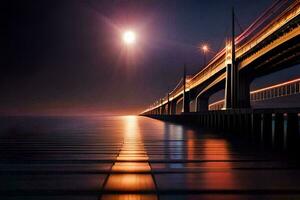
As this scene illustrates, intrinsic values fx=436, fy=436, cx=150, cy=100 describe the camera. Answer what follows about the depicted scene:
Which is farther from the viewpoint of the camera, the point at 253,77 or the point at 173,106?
the point at 173,106

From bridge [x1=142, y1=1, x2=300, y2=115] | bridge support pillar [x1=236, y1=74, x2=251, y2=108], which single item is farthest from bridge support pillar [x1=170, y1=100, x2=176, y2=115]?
bridge support pillar [x1=236, y1=74, x2=251, y2=108]

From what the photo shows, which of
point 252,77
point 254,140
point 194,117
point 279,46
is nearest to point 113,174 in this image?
point 254,140

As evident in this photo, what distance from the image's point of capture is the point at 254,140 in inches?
619

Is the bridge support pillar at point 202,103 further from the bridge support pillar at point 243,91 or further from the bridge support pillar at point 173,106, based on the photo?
the bridge support pillar at point 243,91

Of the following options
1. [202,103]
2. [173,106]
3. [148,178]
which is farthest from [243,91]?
[173,106]

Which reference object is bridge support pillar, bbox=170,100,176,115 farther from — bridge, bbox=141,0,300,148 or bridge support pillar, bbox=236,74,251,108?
bridge support pillar, bbox=236,74,251,108

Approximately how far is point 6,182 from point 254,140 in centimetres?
1103

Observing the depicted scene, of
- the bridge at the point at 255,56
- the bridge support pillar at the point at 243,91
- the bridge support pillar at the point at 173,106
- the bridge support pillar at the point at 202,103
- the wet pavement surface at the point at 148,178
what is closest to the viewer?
the wet pavement surface at the point at 148,178

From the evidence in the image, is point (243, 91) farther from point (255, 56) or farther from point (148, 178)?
point (148, 178)

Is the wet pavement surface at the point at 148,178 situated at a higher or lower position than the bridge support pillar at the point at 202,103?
lower

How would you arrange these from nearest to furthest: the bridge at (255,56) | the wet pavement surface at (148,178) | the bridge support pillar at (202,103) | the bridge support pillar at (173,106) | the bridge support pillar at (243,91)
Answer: the wet pavement surface at (148,178), the bridge at (255,56), the bridge support pillar at (243,91), the bridge support pillar at (202,103), the bridge support pillar at (173,106)

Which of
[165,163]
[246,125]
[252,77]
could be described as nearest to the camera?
[165,163]

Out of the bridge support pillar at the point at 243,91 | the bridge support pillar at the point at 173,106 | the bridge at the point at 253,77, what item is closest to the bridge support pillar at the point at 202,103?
the bridge at the point at 253,77

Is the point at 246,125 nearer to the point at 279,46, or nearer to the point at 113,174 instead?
the point at 113,174
